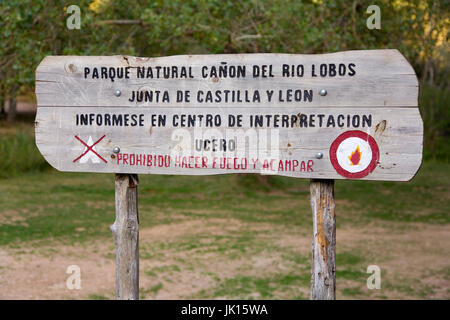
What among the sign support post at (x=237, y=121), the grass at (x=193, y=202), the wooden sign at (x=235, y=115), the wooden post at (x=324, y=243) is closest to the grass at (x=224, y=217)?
the grass at (x=193, y=202)

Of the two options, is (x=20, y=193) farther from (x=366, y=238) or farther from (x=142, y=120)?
(x=142, y=120)

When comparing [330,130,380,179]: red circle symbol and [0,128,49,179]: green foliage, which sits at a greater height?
[0,128,49,179]: green foliage

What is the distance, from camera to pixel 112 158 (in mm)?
4121

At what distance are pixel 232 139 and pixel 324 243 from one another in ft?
3.01

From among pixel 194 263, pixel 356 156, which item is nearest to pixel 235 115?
pixel 356 156

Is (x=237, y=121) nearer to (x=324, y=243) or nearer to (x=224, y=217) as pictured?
(x=324, y=243)

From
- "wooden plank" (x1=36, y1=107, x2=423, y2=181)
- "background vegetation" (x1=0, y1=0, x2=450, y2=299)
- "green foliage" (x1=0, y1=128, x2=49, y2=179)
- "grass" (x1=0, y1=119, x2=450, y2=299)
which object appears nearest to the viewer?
"wooden plank" (x1=36, y1=107, x2=423, y2=181)

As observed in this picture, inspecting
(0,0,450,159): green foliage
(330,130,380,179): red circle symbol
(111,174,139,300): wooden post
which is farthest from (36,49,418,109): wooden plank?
(0,0,450,159): green foliage

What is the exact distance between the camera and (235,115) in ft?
12.8

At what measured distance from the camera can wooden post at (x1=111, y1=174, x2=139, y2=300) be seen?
4.15m

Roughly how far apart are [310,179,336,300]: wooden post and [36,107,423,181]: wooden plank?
139mm

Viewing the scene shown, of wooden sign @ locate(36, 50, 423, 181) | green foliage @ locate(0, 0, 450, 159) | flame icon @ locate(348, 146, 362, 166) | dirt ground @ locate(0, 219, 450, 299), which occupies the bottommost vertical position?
dirt ground @ locate(0, 219, 450, 299)

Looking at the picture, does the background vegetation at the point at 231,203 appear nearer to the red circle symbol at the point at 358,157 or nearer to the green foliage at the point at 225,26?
the green foliage at the point at 225,26

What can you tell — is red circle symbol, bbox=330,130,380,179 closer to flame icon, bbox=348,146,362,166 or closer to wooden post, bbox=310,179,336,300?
flame icon, bbox=348,146,362,166
